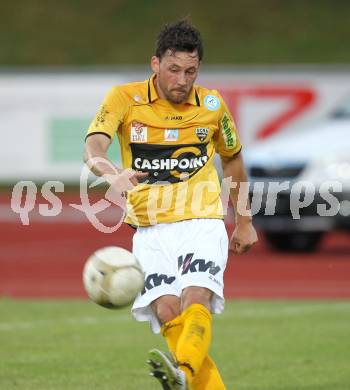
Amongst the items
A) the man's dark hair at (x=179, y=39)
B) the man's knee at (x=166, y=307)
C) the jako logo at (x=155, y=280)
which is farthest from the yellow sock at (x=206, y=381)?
the man's dark hair at (x=179, y=39)

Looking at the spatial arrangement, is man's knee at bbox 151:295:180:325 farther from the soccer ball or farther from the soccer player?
the soccer ball

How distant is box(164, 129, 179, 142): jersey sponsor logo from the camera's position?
749 centimetres

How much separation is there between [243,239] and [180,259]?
2.18 feet

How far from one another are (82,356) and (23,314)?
3070mm

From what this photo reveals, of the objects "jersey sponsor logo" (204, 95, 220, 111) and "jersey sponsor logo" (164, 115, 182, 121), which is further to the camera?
"jersey sponsor logo" (204, 95, 220, 111)

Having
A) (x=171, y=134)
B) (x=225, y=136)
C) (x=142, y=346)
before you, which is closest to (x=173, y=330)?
(x=171, y=134)

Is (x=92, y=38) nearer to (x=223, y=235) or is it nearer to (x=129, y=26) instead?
(x=129, y=26)

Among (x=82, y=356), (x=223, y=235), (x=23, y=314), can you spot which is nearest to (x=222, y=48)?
(x=23, y=314)

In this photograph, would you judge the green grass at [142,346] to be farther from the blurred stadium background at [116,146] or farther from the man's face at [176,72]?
the man's face at [176,72]

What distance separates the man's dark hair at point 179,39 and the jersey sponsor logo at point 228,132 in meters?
0.51

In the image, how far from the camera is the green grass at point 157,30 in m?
36.1

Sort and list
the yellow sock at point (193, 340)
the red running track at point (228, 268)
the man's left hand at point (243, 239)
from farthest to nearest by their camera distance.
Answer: the red running track at point (228, 268) < the man's left hand at point (243, 239) < the yellow sock at point (193, 340)

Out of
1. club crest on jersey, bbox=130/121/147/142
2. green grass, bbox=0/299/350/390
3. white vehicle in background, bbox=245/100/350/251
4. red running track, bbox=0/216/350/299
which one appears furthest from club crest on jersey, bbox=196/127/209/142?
white vehicle in background, bbox=245/100/350/251

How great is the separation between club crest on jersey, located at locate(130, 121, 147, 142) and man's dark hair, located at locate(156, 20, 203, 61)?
0.43 meters
